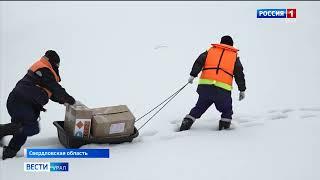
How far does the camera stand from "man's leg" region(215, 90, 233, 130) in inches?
250

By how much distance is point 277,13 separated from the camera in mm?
11633

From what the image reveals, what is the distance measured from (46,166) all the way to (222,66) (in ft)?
8.33

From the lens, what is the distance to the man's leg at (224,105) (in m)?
6.34

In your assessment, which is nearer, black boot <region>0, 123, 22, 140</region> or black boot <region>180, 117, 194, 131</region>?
black boot <region>0, 123, 22, 140</region>

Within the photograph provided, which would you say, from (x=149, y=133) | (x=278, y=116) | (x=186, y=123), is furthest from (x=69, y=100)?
(x=278, y=116)

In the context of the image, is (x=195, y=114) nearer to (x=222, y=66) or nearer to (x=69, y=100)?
(x=222, y=66)

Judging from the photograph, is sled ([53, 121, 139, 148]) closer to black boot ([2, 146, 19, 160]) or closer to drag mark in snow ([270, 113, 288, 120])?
black boot ([2, 146, 19, 160])

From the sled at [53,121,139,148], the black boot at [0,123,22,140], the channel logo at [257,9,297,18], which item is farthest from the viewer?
the channel logo at [257,9,297,18]

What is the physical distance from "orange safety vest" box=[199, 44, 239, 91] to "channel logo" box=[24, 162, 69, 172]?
84.9 inches

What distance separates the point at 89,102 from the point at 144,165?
278 centimetres

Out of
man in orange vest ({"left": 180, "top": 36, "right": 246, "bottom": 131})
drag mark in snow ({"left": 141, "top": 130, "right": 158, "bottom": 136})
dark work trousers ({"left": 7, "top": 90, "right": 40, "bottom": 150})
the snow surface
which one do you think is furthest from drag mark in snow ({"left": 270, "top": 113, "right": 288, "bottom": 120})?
dark work trousers ({"left": 7, "top": 90, "right": 40, "bottom": 150})

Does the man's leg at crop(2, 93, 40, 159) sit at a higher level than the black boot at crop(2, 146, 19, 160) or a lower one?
higher

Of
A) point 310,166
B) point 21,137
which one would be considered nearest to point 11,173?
point 21,137

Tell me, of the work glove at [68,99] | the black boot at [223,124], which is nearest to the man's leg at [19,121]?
the work glove at [68,99]
